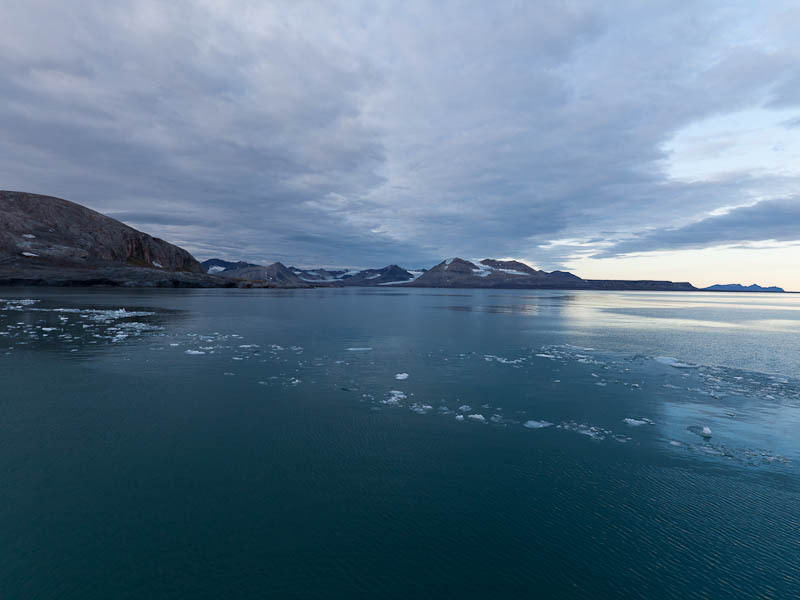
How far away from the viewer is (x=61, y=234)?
16675 centimetres

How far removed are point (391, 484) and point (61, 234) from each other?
8484 inches

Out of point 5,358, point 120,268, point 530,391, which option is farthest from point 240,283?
point 530,391

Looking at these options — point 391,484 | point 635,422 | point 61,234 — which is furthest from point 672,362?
point 61,234

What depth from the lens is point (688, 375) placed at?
19.1 meters

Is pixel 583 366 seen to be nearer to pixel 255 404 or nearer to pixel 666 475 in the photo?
pixel 666 475

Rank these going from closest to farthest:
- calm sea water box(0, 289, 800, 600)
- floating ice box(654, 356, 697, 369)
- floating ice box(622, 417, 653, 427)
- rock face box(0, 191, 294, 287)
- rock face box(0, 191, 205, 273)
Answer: calm sea water box(0, 289, 800, 600) < floating ice box(622, 417, 653, 427) < floating ice box(654, 356, 697, 369) < rock face box(0, 191, 294, 287) < rock face box(0, 191, 205, 273)

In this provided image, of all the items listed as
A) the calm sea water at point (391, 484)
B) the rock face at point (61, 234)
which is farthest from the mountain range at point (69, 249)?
the calm sea water at point (391, 484)

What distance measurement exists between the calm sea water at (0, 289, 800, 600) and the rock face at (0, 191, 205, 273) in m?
171

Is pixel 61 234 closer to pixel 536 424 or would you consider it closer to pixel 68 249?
pixel 68 249

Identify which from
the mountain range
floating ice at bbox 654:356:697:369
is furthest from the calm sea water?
the mountain range

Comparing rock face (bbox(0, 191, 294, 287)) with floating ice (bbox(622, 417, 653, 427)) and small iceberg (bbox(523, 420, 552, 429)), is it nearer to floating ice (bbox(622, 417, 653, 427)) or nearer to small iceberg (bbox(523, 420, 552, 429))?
small iceberg (bbox(523, 420, 552, 429))

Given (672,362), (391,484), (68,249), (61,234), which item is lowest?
(391,484)

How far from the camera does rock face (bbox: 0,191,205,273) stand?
475 feet

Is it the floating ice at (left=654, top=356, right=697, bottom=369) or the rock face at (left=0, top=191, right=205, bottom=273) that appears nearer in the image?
the floating ice at (left=654, top=356, right=697, bottom=369)
